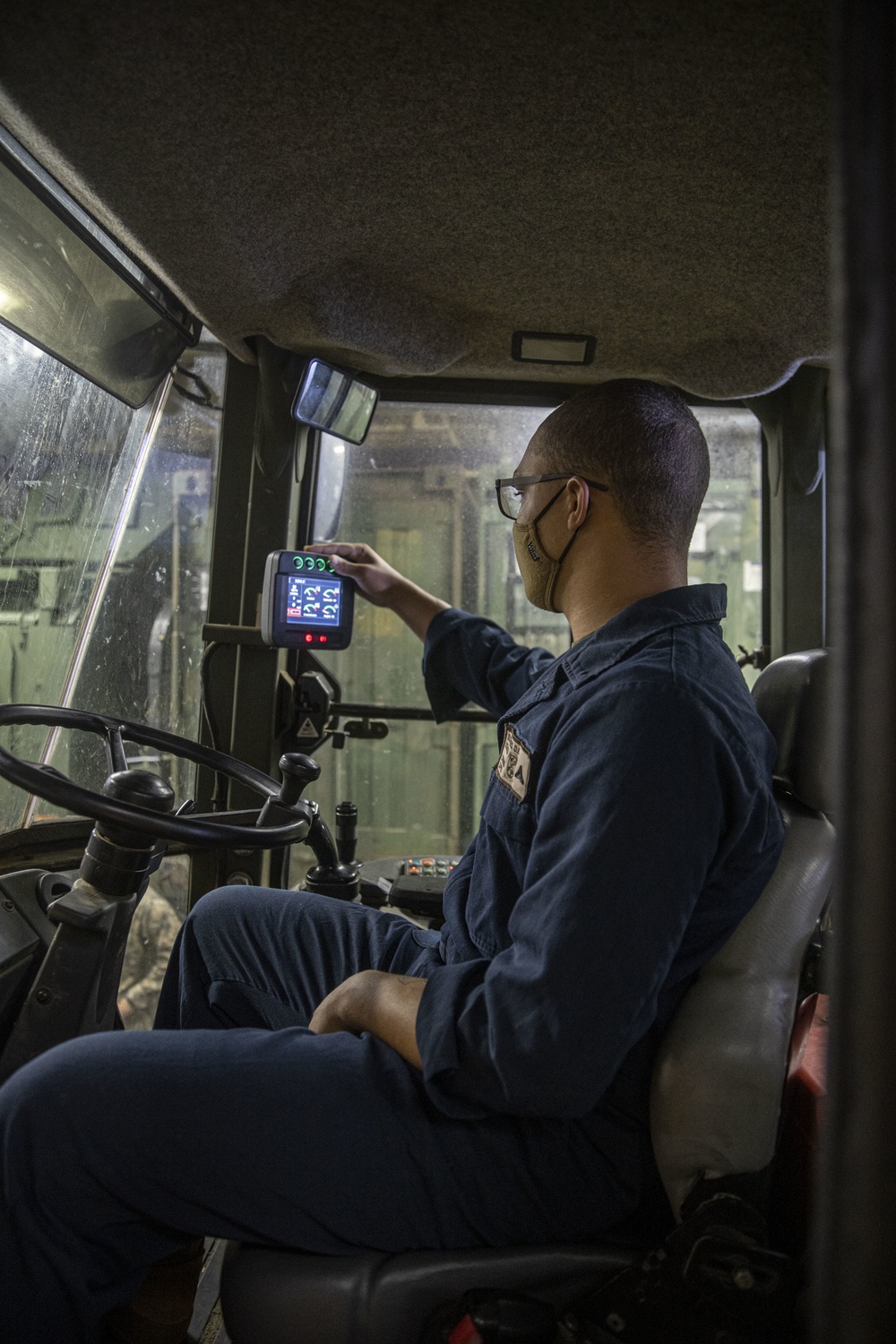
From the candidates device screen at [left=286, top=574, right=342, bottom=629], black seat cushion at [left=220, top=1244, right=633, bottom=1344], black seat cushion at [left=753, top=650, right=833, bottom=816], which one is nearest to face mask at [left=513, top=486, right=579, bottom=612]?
black seat cushion at [left=753, top=650, right=833, bottom=816]

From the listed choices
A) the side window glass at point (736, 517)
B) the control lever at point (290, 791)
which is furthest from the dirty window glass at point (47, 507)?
the side window glass at point (736, 517)

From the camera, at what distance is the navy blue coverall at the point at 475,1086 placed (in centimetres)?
94

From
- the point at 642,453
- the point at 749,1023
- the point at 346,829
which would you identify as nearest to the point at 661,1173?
the point at 749,1023

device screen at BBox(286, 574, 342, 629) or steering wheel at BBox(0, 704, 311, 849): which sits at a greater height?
device screen at BBox(286, 574, 342, 629)

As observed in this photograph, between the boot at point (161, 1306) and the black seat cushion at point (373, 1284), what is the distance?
7.5 inches

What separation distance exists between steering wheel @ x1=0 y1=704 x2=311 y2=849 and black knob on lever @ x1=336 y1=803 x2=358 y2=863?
0.75 m

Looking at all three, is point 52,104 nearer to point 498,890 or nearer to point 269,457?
point 269,457

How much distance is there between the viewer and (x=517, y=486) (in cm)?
156

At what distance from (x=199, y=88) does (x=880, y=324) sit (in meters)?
1.17

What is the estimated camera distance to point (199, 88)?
1.22 meters

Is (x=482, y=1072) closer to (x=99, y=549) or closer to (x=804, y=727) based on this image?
(x=804, y=727)

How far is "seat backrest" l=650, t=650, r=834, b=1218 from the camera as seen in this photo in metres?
1.00

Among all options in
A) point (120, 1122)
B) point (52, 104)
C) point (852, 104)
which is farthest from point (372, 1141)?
point (52, 104)

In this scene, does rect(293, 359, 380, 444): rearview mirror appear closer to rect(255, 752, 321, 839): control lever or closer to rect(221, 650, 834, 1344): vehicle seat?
rect(255, 752, 321, 839): control lever
